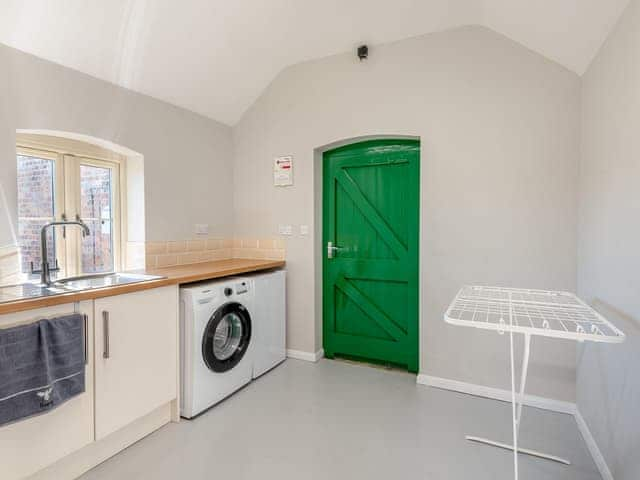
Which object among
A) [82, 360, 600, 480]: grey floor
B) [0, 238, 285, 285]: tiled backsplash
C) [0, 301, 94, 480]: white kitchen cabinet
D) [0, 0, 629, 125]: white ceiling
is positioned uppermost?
[0, 0, 629, 125]: white ceiling

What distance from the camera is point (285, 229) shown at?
328cm

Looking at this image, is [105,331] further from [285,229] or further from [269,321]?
[285,229]

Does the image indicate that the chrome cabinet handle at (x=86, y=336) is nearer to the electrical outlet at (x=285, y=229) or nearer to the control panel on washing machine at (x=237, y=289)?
the control panel on washing machine at (x=237, y=289)

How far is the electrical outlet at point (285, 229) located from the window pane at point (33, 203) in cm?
173

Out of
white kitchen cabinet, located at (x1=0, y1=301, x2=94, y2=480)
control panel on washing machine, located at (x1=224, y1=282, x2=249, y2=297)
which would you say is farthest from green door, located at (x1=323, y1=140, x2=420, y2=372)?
white kitchen cabinet, located at (x1=0, y1=301, x2=94, y2=480)

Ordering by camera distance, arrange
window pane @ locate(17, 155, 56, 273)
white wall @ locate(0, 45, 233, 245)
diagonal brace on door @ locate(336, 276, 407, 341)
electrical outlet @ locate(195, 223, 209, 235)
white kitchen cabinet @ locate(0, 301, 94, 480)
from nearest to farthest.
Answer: white kitchen cabinet @ locate(0, 301, 94, 480), white wall @ locate(0, 45, 233, 245), window pane @ locate(17, 155, 56, 273), diagonal brace on door @ locate(336, 276, 407, 341), electrical outlet @ locate(195, 223, 209, 235)

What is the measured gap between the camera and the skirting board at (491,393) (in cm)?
233

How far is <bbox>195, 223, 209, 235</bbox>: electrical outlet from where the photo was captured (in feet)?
10.3

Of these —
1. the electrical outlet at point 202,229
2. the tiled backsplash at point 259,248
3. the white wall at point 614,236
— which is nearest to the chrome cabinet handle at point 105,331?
the electrical outlet at point 202,229

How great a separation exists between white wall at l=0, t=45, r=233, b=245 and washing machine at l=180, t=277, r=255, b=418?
83 centimetres

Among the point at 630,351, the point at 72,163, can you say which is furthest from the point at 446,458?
the point at 72,163

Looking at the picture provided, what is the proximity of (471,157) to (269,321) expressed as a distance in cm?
209

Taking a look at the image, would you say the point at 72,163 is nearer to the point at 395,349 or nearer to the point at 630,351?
the point at 395,349

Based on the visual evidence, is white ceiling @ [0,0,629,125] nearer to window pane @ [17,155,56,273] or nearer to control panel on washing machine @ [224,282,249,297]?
window pane @ [17,155,56,273]
